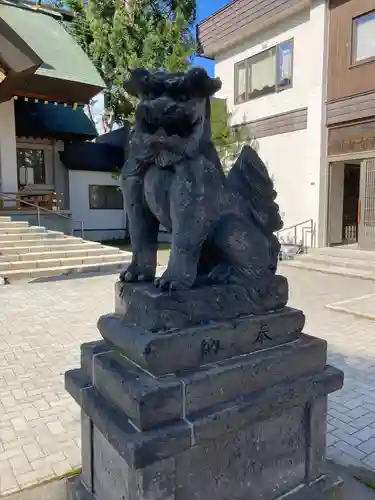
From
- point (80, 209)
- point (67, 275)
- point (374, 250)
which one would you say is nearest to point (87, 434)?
point (67, 275)

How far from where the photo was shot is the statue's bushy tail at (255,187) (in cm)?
194

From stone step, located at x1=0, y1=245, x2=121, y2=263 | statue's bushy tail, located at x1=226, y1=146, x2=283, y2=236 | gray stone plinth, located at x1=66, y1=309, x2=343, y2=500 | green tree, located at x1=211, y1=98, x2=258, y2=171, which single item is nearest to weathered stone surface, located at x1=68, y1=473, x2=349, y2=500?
gray stone plinth, located at x1=66, y1=309, x2=343, y2=500

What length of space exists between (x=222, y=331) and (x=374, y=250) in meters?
9.50

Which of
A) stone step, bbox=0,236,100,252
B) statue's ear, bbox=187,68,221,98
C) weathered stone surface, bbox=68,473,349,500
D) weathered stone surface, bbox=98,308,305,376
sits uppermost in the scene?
statue's ear, bbox=187,68,221,98

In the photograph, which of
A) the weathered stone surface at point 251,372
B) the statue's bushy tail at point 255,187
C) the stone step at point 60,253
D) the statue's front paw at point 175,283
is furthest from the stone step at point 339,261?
the statue's front paw at point 175,283

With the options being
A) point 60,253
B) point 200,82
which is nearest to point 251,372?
point 200,82

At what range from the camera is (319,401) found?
1.97 m

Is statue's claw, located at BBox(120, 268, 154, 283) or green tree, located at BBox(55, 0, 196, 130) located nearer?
statue's claw, located at BBox(120, 268, 154, 283)

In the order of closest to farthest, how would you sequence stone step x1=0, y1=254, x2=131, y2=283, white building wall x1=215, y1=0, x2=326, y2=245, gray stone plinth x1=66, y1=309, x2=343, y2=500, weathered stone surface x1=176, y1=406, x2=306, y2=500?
gray stone plinth x1=66, y1=309, x2=343, y2=500 → weathered stone surface x1=176, y1=406, x2=306, y2=500 → stone step x1=0, y1=254, x2=131, y2=283 → white building wall x1=215, y1=0, x2=326, y2=245

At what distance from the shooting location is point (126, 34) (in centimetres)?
1472

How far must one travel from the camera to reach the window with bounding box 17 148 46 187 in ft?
49.5

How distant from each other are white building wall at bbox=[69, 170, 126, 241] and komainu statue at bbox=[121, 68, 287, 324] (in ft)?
49.1

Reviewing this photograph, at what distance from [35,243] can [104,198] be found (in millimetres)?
7376

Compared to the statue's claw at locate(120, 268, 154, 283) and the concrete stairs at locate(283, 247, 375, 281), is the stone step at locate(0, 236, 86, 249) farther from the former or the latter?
the statue's claw at locate(120, 268, 154, 283)
